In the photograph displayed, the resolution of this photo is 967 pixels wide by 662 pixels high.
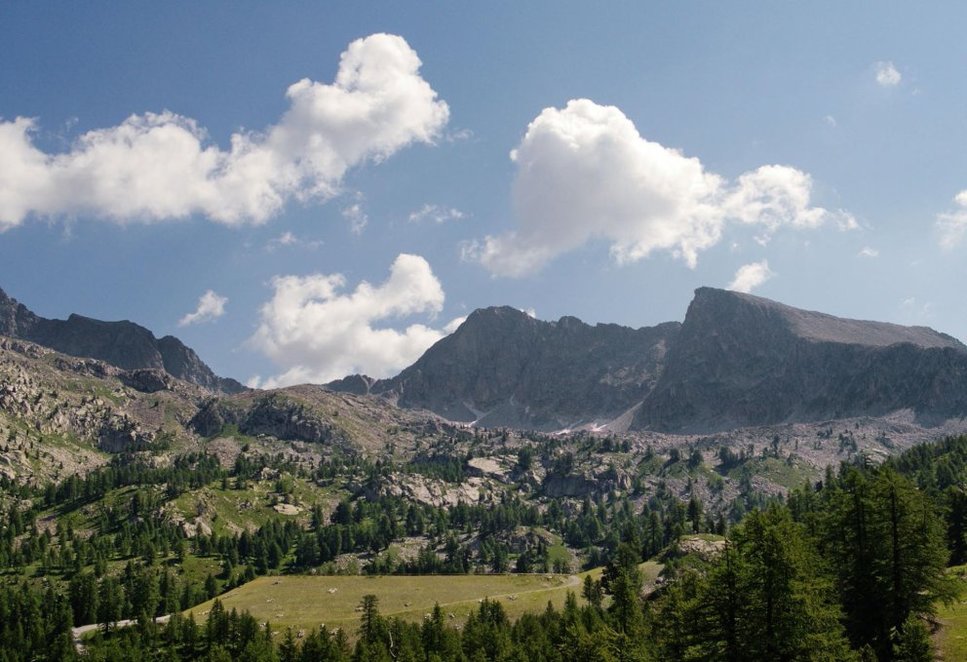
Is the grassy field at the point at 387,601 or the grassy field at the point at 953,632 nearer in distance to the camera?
the grassy field at the point at 953,632

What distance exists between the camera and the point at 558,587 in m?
199

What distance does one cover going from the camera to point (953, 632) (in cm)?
6250

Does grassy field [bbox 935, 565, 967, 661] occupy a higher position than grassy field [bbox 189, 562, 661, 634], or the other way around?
grassy field [bbox 935, 565, 967, 661]

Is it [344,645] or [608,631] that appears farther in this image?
[344,645]

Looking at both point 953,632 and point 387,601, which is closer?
point 953,632

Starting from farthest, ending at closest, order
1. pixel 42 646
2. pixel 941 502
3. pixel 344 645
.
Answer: pixel 42 646 < pixel 344 645 < pixel 941 502

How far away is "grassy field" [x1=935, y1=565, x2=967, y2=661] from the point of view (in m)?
58.4

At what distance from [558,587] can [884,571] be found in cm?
14849

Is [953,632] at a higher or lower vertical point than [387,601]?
higher

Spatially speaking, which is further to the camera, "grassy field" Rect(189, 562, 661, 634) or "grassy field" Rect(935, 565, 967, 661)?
"grassy field" Rect(189, 562, 661, 634)

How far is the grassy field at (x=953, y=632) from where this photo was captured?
58438 mm

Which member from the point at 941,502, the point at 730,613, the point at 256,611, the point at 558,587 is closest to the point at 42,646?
the point at 256,611

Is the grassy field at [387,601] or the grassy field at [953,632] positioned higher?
the grassy field at [953,632]

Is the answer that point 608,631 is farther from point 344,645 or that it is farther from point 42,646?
point 42,646
